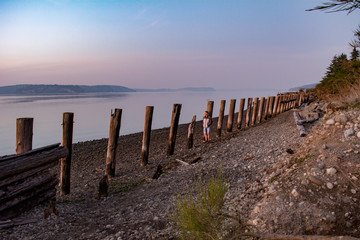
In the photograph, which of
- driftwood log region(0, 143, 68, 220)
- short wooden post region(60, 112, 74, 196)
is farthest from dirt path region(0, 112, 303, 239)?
short wooden post region(60, 112, 74, 196)

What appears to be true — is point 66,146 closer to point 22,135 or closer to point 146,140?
point 22,135

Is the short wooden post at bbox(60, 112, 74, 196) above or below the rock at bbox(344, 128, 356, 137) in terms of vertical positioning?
below

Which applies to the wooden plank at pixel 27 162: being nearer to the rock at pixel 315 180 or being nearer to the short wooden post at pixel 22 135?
the short wooden post at pixel 22 135

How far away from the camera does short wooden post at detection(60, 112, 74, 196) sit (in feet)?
26.4

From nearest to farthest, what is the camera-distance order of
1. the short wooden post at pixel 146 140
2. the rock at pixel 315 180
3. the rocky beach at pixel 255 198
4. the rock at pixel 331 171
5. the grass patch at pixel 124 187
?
the rocky beach at pixel 255 198 → the rock at pixel 315 180 → the rock at pixel 331 171 → the grass patch at pixel 124 187 → the short wooden post at pixel 146 140

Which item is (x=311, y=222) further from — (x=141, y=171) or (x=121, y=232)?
(x=141, y=171)

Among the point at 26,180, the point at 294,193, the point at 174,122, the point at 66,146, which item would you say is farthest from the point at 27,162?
the point at 174,122

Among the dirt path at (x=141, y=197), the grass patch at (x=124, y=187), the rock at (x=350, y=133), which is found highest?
the rock at (x=350, y=133)

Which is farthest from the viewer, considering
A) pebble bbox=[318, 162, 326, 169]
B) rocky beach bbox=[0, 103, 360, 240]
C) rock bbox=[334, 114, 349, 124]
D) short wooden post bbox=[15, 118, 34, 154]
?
rock bbox=[334, 114, 349, 124]

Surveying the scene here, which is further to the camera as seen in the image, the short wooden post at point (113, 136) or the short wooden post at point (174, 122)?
the short wooden post at point (174, 122)

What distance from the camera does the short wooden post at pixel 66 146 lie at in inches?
317

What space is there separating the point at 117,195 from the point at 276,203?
4.39 meters

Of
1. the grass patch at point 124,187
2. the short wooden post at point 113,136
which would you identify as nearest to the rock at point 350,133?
the grass patch at point 124,187

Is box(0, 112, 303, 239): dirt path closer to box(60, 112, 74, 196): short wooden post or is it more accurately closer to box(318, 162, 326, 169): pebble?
box(60, 112, 74, 196): short wooden post
